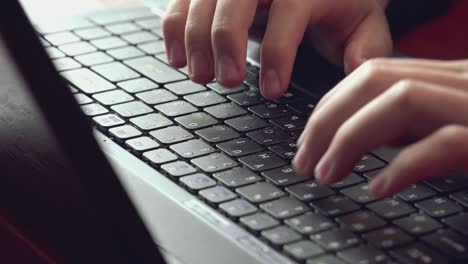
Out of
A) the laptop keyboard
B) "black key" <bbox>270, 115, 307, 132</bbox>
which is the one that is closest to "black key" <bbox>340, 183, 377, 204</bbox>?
the laptop keyboard

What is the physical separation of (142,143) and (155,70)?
0.16m

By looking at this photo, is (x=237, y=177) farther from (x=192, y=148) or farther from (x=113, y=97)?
(x=113, y=97)

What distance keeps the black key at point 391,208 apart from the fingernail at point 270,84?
0.15 m

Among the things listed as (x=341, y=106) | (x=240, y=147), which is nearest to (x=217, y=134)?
(x=240, y=147)

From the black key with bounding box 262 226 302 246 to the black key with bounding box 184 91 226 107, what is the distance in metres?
0.22

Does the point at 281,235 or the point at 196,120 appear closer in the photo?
the point at 281,235

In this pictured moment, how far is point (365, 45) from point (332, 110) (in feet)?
0.75

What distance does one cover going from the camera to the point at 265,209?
0.47 meters

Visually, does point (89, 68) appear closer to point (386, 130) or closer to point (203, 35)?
point (203, 35)

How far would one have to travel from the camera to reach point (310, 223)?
0.45 metres

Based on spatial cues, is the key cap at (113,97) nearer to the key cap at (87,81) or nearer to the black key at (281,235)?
the key cap at (87,81)

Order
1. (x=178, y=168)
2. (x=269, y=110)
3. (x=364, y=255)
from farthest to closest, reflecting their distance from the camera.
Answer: (x=269, y=110), (x=178, y=168), (x=364, y=255)

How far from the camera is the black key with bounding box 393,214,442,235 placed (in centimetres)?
45

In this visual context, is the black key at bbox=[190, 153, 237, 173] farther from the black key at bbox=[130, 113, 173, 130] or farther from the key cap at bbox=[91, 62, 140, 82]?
the key cap at bbox=[91, 62, 140, 82]
